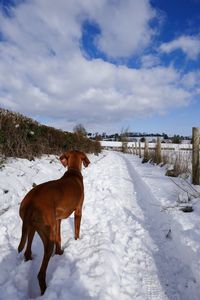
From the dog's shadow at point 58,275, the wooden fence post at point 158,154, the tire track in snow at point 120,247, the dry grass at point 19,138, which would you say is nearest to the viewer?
the dog's shadow at point 58,275

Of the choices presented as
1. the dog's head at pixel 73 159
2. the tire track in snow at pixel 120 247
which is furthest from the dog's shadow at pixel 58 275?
the dog's head at pixel 73 159

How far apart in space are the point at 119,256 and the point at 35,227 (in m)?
1.30

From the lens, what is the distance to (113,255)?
3295 millimetres

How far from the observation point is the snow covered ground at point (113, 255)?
2621mm

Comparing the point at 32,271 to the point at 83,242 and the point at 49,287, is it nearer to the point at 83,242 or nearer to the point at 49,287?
the point at 49,287

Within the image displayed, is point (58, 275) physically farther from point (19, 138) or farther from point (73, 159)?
point (19, 138)

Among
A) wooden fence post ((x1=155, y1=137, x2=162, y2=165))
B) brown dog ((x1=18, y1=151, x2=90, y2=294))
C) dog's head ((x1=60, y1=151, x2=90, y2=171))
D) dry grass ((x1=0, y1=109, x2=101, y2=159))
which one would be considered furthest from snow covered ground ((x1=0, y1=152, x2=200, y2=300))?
wooden fence post ((x1=155, y1=137, x2=162, y2=165))

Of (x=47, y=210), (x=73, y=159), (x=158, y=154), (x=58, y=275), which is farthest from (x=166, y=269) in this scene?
(x=158, y=154)

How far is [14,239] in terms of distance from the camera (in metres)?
3.68

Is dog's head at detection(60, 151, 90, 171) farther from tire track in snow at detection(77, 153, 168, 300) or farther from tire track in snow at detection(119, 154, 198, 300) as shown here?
tire track in snow at detection(119, 154, 198, 300)

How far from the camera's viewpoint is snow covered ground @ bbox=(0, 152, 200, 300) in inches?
103

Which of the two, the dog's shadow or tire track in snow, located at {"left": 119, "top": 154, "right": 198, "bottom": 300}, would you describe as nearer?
the dog's shadow

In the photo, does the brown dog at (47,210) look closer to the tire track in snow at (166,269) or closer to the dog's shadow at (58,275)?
the dog's shadow at (58,275)

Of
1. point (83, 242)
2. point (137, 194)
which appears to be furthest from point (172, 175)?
point (83, 242)
